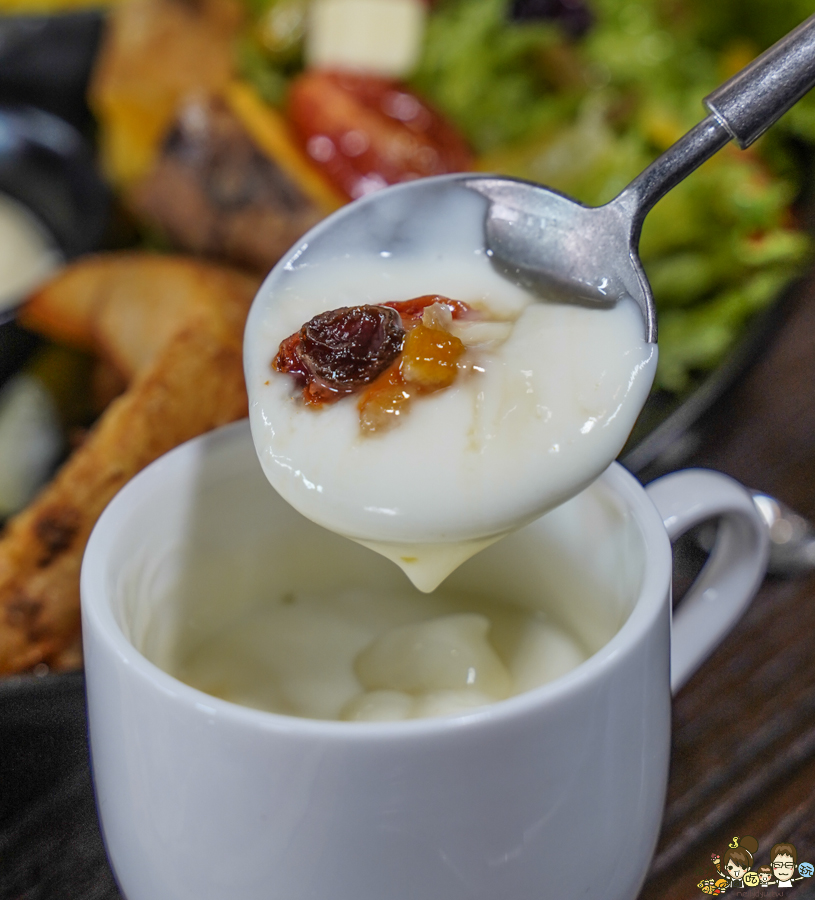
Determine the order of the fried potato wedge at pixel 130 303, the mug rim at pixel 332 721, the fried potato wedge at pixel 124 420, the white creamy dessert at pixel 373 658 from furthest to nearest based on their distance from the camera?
the fried potato wedge at pixel 130 303 < the fried potato wedge at pixel 124 420 < the white creamy dessert at pixel 373 658 < the mug rim at pixel 332 721

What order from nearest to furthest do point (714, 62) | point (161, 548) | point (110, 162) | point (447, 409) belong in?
point (447, 409), point (161, 548), point (110, 162), point (714, 62)

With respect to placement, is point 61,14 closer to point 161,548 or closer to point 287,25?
point 287,25

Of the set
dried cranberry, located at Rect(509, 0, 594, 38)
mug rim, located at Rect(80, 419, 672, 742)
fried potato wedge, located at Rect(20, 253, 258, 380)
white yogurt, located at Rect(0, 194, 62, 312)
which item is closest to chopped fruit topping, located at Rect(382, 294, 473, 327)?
mug rim, located at Rect(80, 419, 672, 742)

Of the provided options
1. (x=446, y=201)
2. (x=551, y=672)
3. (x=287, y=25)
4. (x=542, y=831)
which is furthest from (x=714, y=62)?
(x=542, y=831)

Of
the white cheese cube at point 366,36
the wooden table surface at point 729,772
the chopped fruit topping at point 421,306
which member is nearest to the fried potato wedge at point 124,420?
the wooden table surface at point 729,772

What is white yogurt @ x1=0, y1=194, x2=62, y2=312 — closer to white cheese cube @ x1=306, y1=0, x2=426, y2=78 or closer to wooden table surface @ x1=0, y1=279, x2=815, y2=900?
white cheese cube @ x1=306, y1=0, x2=426, y2=78

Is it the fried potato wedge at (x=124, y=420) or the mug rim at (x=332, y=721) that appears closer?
the mug rim at (x=332, y=721)

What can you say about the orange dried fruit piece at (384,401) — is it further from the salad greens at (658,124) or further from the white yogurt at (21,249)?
the white yogurt at (21,249)
